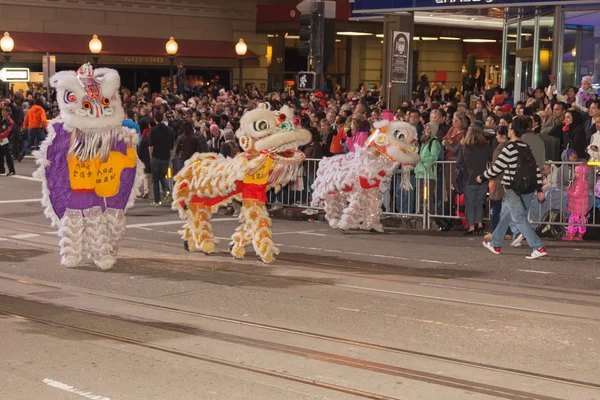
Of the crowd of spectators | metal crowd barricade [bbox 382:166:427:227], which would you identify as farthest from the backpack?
metal crowd barricade [bbox 382:166:427:227]

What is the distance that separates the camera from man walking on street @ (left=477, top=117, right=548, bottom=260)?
12531 mm

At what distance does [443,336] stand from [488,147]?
6.91 m

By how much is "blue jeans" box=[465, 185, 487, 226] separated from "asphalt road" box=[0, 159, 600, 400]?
979 millimetres

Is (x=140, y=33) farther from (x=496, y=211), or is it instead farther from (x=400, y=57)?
(x=496, y=211)

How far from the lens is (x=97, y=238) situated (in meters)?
11.8

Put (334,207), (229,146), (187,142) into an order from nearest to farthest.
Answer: (334,207), (229,146), (187,142)

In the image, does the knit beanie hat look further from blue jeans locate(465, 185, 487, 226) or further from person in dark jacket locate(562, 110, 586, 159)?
person in dark jacket locate(562, 110, 586, 159)

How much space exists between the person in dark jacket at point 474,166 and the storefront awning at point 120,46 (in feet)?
77.5

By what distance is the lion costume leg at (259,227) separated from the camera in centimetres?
1209

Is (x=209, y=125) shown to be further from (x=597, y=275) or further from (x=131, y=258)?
(x=597, y=275)

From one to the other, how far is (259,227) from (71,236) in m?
2.27

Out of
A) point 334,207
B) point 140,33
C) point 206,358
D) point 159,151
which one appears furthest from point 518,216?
point 140,33

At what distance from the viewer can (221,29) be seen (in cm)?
4197

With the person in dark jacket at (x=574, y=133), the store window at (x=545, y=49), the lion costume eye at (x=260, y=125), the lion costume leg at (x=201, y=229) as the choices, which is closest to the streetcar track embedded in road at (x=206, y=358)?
the lion costume leg at (x=201, y=229)
